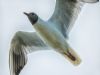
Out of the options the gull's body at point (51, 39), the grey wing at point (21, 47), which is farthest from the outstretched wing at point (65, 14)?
the grey wing at point (21, 47)

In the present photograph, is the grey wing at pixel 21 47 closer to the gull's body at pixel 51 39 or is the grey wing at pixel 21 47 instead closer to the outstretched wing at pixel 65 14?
the gull's body at pixel 51 39

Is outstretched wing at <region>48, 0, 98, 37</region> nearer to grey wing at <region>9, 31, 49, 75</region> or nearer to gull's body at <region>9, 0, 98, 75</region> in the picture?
gull's body at <region>9, 0, 98, 75</region>

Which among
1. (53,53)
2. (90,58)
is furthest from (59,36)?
(90,58)

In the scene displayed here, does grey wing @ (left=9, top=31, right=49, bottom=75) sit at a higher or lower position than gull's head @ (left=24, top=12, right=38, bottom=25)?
lower

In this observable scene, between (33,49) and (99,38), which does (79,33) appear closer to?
(99,38)

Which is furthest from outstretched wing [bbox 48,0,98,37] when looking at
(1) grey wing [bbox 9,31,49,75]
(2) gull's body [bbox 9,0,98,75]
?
(1) grey wing [bbox 9,31,49,75]

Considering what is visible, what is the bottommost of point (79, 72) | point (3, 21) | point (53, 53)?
point (79, 72)
